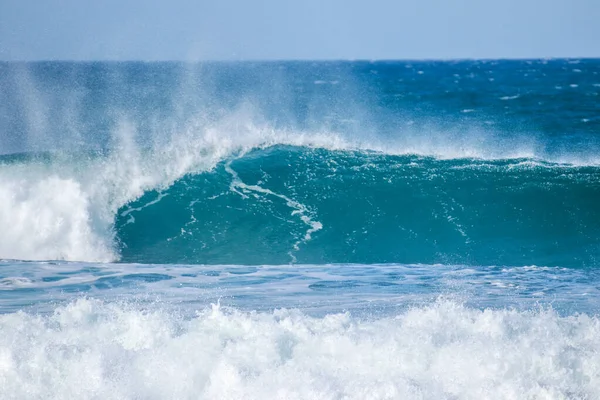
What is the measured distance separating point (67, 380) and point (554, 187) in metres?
10.9

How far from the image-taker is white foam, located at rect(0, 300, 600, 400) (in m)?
5.24

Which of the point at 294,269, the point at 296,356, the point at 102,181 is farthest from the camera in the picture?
the point at 102,181

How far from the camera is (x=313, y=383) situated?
5219 mm

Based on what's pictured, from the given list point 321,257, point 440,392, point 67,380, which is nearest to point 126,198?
point 321,257

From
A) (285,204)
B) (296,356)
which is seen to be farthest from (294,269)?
(296,356)

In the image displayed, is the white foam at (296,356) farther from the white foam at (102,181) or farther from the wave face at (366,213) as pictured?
the white foam at (102,181)

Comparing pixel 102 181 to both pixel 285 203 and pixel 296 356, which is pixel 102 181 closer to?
pixel 285 203

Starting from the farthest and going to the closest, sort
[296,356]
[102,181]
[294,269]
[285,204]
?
1. [285,204]
2. [102,181]
3. [294,269]
4. [296,356]

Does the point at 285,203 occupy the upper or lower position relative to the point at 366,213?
upper

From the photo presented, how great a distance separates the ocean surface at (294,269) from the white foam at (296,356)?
0.02 m

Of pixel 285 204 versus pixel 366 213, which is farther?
pixel 285 204

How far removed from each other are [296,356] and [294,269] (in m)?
3.97

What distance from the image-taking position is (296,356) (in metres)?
5.58

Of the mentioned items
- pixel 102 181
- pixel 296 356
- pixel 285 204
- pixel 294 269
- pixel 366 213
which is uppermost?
pixel 102 181
